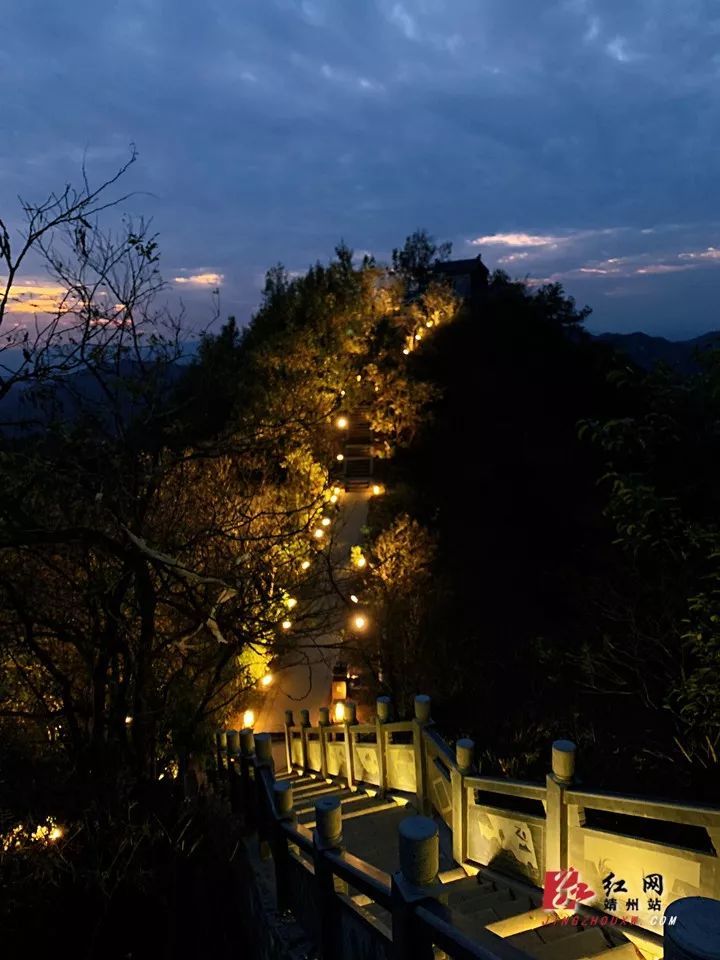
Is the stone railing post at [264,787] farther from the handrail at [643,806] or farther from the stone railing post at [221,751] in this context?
the stone railing post at [221,751]

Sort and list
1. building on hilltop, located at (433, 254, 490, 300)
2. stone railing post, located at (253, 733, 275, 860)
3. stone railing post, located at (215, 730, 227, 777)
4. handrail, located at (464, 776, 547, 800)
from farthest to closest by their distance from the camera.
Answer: building on hilltop, located at (433, 254, 490, 300), stone railing post, located at (215, 730, 227, 777), stone railing post, located at (253, 733, 275, 860), handrail, located at (464, 776, 547, 800)

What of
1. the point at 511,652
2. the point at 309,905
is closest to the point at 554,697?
the point at 511,652

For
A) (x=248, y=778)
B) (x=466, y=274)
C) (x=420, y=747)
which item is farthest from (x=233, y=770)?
(x=466, y=274)

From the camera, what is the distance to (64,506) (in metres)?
5.29

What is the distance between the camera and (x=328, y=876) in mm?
3189

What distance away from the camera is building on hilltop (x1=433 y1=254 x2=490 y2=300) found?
130 feet

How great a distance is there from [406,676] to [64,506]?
9.44m

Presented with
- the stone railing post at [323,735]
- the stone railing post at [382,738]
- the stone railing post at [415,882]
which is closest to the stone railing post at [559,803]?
the stone railing post at [415,882]

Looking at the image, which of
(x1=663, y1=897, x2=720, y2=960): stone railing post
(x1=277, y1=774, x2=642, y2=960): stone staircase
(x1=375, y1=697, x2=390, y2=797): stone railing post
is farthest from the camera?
(x1=375, y1=697, x2=390, y2=797): stone railing post

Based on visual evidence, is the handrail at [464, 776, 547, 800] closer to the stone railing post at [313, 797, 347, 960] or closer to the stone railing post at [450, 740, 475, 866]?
the stone railing post at [450, 740, 475, 866]

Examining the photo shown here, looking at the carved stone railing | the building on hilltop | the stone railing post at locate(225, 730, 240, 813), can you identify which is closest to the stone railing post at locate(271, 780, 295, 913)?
the carved stone railing

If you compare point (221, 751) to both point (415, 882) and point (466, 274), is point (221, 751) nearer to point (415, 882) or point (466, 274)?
point (415, 882)

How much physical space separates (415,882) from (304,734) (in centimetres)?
751

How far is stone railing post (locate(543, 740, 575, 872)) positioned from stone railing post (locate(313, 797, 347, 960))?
1349 mm
